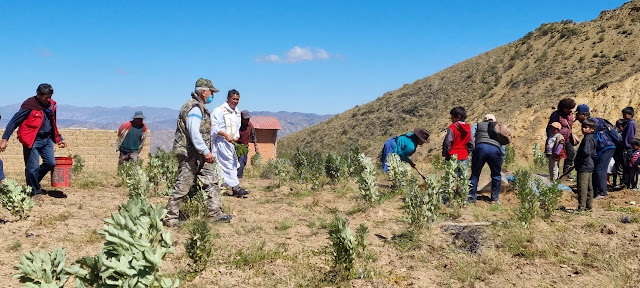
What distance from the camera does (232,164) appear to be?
26.0 feet

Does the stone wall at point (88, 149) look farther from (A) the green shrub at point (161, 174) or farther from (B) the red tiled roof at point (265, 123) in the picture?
(B) the red tiled roof at point (265, 123)

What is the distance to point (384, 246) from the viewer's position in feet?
17.4

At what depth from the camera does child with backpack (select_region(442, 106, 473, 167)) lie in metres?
7.29

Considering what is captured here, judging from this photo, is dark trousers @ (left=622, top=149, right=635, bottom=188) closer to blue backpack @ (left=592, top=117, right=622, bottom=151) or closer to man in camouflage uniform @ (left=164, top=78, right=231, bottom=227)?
blue backpack @ (left=592, top=117, right=622, bottom=151)

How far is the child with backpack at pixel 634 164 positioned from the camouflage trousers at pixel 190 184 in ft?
23.5

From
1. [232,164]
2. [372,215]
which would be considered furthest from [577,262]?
[232,164]

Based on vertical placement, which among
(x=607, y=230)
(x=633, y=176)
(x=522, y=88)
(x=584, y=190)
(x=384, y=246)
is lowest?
(x=384, y=246)

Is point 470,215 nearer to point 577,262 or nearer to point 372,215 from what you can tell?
point 372,215

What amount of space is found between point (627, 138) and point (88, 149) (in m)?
14.6

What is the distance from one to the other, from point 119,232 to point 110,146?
14075 millimetres

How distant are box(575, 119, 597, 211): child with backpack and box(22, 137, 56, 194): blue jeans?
7624 mm

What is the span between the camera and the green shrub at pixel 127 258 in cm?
262

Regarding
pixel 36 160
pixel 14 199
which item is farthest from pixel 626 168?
pixel 36 160

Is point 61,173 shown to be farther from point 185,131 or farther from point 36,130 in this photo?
point 185,131
